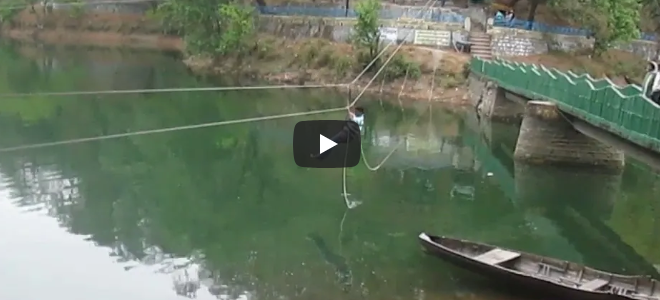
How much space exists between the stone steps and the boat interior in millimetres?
29782

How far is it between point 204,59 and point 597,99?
3689 cm

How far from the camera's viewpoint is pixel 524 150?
28.0 meters

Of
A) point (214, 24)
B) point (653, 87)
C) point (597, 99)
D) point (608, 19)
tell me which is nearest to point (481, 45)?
point (608, 19)

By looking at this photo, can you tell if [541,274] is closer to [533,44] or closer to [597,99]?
[597,99]

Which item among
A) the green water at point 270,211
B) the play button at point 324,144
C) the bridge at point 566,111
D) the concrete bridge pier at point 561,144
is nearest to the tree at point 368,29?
the bridge at point 566,111

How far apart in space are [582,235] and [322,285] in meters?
8.57

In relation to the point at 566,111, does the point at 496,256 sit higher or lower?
lower

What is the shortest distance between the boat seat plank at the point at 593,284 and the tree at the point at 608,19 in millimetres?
30646

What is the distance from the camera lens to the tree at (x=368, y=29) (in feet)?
146

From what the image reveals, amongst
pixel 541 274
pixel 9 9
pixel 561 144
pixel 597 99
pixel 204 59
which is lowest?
pixel 204 59

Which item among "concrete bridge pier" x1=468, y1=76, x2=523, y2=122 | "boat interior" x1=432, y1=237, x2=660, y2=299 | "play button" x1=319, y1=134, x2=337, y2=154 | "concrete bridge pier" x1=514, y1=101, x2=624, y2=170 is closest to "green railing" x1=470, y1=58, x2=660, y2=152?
"concrete bridge pier" x1=514, y1=101, x2=624, y2=170

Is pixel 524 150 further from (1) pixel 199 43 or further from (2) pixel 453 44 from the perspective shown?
(1) pixel 199 43

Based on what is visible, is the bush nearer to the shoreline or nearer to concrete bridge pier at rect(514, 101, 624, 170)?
the shoreline

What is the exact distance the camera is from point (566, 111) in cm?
2464
